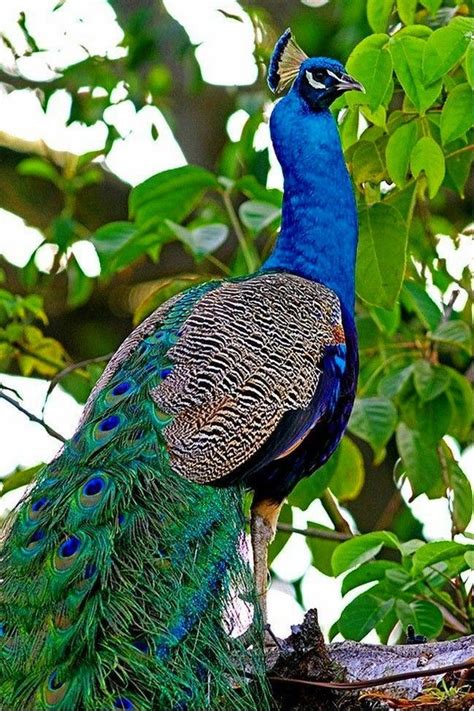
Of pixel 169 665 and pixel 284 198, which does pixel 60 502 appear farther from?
pixel 284 198

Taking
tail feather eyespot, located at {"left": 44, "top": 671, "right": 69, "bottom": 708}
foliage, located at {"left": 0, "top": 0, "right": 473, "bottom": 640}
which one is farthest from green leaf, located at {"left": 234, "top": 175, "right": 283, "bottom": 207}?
tail feather eyespot, located at {"left": 44, "top": 671, "right": 69, "bottom": 708}

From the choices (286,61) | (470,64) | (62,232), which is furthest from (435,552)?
(62,232)

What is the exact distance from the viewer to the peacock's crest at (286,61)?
3.82 metres

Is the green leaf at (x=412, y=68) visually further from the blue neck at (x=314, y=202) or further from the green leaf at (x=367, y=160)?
the blue neck at (x=314, y=202)

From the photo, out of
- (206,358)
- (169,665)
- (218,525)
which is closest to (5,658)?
(169,665)

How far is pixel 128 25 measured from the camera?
4.68 m

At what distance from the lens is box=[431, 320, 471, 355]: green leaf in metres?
3.57

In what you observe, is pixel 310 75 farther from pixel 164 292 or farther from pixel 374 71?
pixel 374 71

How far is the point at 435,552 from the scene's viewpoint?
2.79m

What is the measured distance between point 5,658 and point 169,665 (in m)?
0.29

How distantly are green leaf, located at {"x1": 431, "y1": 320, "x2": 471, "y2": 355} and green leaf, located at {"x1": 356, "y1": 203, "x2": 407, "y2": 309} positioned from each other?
37cm

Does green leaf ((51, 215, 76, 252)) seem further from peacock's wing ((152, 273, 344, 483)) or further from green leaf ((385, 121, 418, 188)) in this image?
green leaf ((385, 121, 418, 188))

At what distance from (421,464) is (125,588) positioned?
1.25 metres

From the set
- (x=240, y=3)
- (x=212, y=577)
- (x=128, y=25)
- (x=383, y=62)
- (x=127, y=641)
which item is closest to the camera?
(x=127, y=641)
